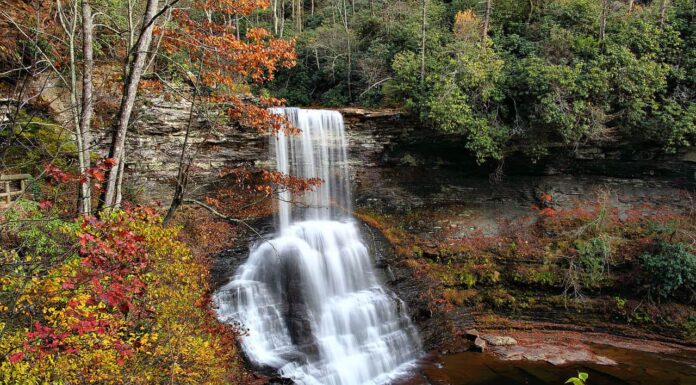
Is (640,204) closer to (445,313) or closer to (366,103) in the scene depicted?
(445,313)

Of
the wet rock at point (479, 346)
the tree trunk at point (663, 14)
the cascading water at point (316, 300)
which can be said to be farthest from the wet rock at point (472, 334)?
the tree trunk at point (663, 14)

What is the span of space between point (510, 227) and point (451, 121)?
5.21 meters

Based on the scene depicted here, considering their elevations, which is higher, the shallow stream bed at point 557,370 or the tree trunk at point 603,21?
the tree trunk at point 603,21

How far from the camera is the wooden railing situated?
30.5ft

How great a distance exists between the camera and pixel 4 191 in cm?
1099

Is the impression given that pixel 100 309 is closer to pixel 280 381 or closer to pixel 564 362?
pixel 280 381

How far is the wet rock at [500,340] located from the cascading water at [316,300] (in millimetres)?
Result: 2415

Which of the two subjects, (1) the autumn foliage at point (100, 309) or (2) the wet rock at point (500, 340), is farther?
(2) the wet rock at point (500, 340)

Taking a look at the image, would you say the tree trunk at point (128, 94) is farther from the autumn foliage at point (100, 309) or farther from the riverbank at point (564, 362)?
the riverbank at point (564, 362)

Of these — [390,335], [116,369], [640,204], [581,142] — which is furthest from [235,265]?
[640,204]

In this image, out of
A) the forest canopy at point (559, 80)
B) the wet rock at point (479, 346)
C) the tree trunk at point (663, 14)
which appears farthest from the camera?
the tree trunk at point (663, 14)

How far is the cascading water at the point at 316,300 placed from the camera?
431 inches

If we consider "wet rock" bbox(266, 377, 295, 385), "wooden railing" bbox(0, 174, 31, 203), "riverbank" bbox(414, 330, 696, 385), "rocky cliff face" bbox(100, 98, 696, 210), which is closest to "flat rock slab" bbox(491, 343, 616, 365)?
"riverbank" bbox(414, 330, 696, 385)

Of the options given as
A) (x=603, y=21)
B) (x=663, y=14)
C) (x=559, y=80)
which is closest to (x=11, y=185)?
(x=559, y=80)
